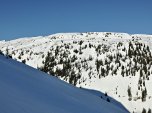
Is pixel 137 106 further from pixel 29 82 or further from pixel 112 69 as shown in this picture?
pixel 29 82

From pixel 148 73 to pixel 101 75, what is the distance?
23.0 meters

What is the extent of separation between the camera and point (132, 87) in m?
150

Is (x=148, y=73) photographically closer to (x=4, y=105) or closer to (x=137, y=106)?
(x=137, y=106)

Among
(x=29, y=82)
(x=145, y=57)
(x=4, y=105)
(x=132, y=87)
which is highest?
(x=145, y=57)

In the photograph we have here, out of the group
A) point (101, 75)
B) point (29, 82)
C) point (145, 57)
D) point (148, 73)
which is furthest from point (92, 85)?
point (29, 82)

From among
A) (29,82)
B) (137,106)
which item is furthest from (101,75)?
(29,82)

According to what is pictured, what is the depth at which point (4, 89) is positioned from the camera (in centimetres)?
949

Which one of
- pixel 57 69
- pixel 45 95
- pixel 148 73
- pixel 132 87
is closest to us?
pixel 45 95

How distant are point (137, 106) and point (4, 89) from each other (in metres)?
131

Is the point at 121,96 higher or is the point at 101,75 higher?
the point at 101,75

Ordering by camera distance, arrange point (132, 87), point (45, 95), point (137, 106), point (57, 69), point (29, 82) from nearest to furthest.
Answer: point (45, 95), point (29, 82), point (137, 106), point (132, 87), point (57, 69)

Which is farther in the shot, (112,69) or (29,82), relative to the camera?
(112,69)

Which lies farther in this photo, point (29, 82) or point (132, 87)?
point (132, 87)

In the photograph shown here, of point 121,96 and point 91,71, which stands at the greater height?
point 91,71
